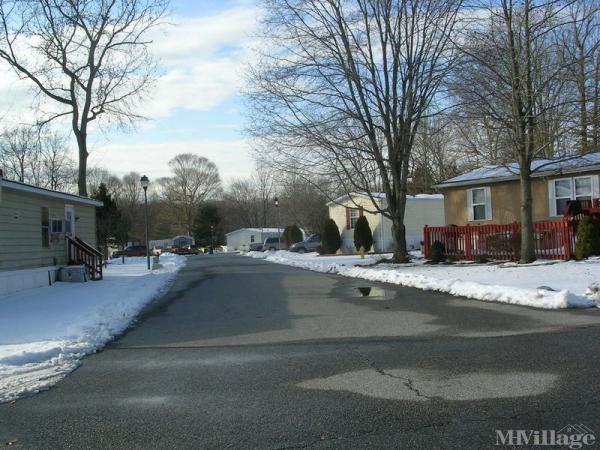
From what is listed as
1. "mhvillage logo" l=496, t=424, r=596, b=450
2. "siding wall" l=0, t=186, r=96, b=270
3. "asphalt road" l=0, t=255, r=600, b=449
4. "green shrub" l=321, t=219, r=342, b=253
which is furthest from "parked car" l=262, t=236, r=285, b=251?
"mhvillage logo" l=496, t=424, r=596, b=450

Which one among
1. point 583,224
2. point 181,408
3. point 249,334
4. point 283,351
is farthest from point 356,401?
point 583,224

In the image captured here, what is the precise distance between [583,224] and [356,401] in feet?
47.6

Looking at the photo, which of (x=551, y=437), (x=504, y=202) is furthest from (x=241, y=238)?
(x=551, y=437)

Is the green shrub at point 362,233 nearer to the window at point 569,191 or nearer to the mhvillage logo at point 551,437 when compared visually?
the window at point 569,191

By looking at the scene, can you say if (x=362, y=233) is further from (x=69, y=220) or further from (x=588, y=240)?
(x=588, y=240)

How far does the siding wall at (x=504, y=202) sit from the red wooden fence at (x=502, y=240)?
347 cm

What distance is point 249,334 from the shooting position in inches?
362

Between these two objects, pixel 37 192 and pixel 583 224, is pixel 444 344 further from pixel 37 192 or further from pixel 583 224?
pixel 37 192

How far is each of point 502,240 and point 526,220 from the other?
7.96 ft

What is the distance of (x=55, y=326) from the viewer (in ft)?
32.6

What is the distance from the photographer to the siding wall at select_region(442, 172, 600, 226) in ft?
75.5

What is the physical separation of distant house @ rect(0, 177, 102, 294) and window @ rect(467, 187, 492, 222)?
16079 mm

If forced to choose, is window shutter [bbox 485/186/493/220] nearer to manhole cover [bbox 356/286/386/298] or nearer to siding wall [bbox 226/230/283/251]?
manhole cover [bbox 356/286/386/298]

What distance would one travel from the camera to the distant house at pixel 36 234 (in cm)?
1584
